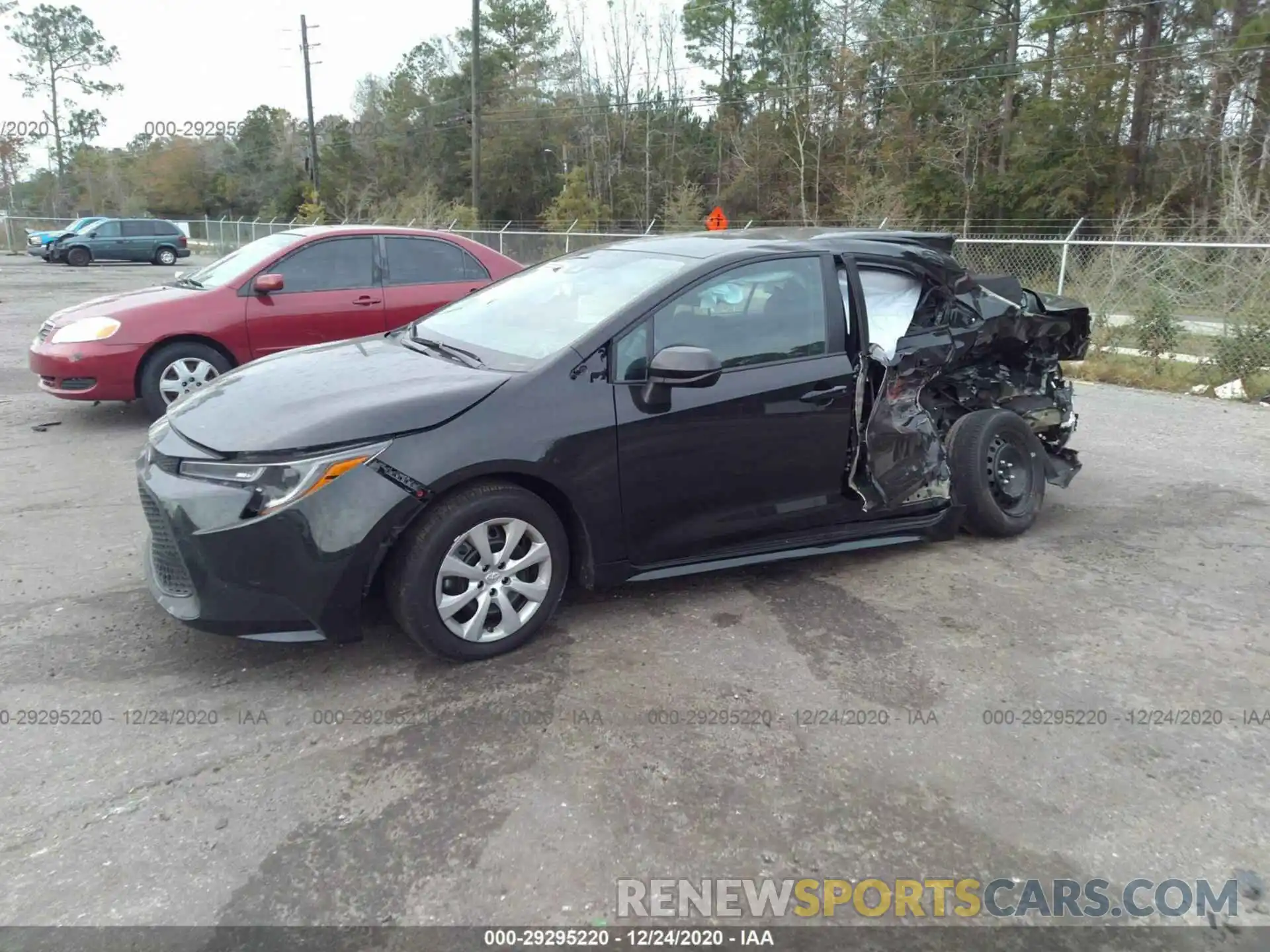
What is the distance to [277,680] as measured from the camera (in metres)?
3.49

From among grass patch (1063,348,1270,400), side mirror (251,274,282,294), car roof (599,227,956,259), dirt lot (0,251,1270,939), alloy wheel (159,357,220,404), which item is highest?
car roof (599,227,956,259)

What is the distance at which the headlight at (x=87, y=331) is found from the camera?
6875 mm

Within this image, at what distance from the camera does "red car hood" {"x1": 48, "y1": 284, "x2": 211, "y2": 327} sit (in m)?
7.02

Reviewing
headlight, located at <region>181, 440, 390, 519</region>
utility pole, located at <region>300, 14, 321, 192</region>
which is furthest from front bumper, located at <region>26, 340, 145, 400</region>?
utility pole, located at <region>300, 14, 321, 192</region>

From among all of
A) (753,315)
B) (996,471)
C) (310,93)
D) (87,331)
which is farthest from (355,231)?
(310,93)

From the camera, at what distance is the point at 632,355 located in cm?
384

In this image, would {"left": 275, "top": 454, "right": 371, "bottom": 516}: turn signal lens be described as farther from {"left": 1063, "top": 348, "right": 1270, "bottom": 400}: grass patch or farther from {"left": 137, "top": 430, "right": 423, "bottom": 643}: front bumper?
{"left": 1063, "top": 348, "right": 1270, "bottom": 400}: grass patch

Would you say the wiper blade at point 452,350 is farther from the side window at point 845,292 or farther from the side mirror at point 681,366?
the side window at point 845,292

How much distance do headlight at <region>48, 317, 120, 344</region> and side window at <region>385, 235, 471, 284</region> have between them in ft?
6.99

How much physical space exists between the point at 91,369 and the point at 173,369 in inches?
21.4

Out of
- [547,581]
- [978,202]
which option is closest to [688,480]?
[547,581]

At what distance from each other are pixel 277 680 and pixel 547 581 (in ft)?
3.51

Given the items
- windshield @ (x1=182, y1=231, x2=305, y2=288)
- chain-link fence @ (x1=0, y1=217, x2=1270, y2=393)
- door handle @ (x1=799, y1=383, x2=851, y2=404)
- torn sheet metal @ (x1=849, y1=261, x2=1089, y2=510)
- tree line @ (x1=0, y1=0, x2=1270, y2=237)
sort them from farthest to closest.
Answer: tree line @ (x1=0, y1=0, x2=1270, y2=237) < chain-link fence @ (x1=0, y1=217, x2=1270, y2=393) < windshield @ (x1=182, y1=231, x2=305, y2=288) < torn sheet metal @ (x1=849, y1=261, x2=1089, y2=510) < door handle @ (x1=799, y1=383, x2=851, y2=404)

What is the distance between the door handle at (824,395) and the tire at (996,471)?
1.03m
